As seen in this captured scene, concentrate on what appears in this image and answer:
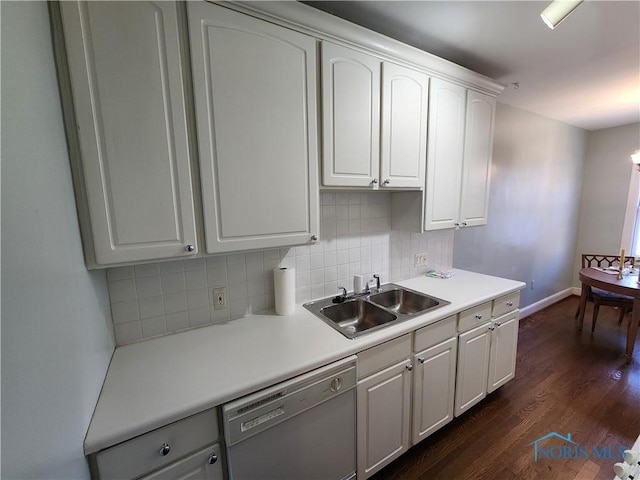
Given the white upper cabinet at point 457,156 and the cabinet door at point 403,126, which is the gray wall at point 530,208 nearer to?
the white upper cabinet at point 457,156

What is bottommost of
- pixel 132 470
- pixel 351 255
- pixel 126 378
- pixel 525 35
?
pixel 132 470

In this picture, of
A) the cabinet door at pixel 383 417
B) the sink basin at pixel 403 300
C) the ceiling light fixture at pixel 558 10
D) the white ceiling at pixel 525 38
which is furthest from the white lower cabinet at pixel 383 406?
the white ceiling at pixel 525 38

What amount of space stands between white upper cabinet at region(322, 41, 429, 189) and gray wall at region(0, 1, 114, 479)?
100 cm

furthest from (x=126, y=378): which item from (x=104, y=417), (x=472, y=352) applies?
(x=472, y=352)

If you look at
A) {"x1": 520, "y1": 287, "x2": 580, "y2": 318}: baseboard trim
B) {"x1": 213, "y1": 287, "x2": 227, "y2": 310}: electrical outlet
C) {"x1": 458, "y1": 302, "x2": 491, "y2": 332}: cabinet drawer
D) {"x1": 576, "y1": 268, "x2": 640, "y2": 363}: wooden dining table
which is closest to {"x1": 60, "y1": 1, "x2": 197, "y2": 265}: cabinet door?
{"x1": 213, "y1": 287, "x2": 227, "y2": 310}: electrical outlet

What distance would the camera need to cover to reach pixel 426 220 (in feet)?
5.95

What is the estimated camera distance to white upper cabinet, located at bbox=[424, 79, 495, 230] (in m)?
1.75

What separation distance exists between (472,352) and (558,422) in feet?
2.81

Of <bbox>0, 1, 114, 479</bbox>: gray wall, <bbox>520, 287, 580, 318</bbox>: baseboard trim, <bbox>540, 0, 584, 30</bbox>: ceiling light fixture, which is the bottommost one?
<bbox>520, 287, 580, 318</bbox>: baseboard trim

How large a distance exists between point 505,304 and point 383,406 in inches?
48.3

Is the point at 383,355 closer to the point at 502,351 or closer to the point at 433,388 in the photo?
the point at 433,388

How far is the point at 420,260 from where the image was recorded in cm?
226

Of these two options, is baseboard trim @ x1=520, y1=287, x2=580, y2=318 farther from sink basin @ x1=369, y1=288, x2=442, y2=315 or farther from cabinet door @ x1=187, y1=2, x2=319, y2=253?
cabinet door @ x1=187, y1=2, x2=319, y2=253

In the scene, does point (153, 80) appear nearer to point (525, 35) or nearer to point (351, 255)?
point (351, 255)
